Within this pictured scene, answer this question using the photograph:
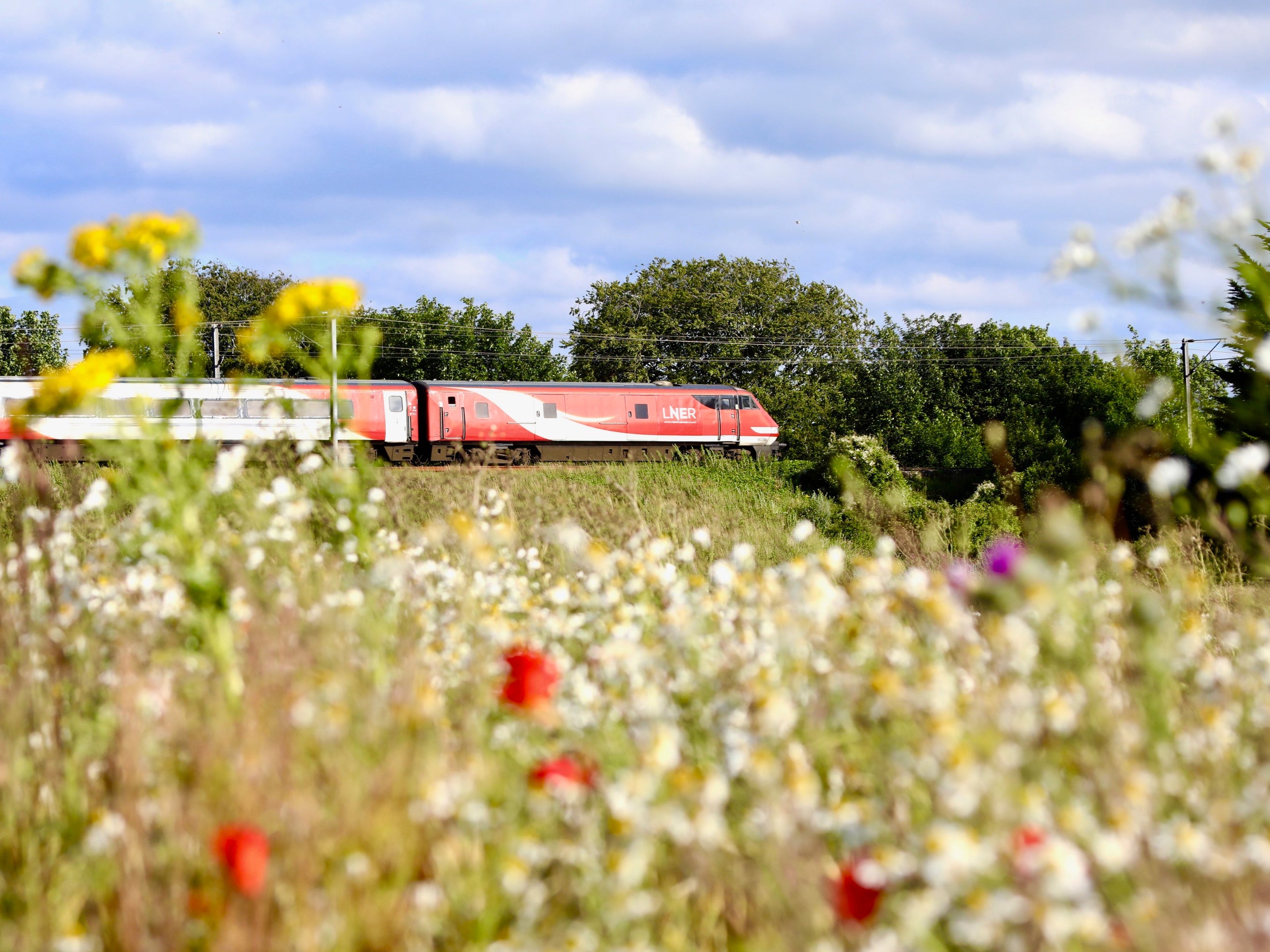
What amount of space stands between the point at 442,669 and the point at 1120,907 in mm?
1698

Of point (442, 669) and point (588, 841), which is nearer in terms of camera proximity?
point (588, 841)

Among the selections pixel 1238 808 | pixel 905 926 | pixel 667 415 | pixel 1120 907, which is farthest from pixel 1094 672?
pixel 667 415

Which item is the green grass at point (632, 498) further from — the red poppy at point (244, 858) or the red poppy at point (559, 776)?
the red poppy at point (244, 858)

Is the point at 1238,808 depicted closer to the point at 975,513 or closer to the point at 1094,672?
the point at 1094,672

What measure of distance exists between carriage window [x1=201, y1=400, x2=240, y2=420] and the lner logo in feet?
32.5

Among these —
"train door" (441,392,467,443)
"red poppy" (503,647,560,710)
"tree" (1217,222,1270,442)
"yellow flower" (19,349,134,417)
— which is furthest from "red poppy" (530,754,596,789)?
"train door" (441,392,467,443)

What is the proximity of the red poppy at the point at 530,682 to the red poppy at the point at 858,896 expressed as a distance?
2.02 feet

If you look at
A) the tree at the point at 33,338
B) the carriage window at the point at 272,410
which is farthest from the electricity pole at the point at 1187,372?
the tree at the point at 33,338

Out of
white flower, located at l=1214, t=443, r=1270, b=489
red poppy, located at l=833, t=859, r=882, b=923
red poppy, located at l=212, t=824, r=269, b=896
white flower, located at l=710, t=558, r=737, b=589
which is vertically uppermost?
white flower, located at l=1214, t=443, r=1270, b=489

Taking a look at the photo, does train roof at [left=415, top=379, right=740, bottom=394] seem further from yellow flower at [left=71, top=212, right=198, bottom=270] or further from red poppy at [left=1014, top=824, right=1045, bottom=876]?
red poppy at [left=1014, top=824, right=1045, bottom=876]

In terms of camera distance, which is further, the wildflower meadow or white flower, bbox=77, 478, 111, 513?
white flower, bbox=77, 478, 111, 513

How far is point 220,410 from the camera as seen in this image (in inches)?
928

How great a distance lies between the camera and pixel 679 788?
6.06 ft

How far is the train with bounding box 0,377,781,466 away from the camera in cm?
2278
